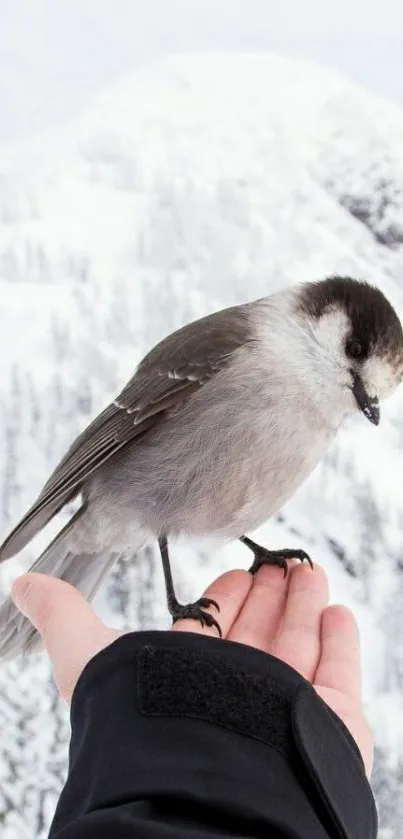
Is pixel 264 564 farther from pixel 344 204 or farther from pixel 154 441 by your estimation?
pixel 344 204

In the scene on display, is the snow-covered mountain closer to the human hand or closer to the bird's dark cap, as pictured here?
the human hand

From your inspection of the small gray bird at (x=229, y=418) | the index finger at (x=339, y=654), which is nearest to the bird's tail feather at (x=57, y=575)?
Answer: the small gray bird at (x=229, y=418)

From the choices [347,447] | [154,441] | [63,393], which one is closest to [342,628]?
[154,441]

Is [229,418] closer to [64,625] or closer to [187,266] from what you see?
[64,625]

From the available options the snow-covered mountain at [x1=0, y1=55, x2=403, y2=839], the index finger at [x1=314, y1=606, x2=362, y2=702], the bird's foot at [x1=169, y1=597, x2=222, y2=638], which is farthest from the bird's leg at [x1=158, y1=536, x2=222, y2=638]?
the snow-covered mountain at [x1=0, y1=55, x2=403, y2=839]


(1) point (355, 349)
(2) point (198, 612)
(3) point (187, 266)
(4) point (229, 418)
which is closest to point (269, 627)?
(2) point (198, 612)

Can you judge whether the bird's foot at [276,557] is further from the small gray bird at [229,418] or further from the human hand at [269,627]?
the small gray bird at [229,418]
